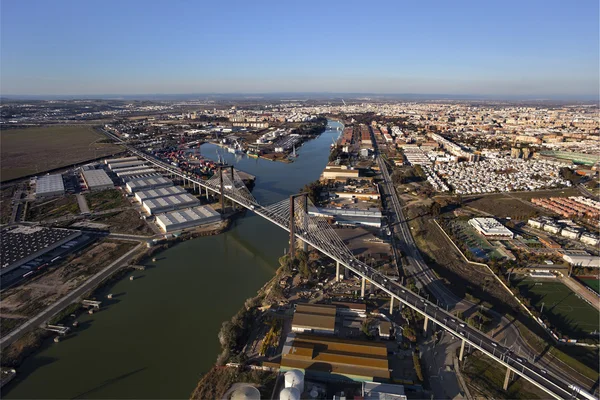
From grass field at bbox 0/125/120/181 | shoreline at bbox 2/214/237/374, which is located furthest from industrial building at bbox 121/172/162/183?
shoreline at bbox 2/214/237/374

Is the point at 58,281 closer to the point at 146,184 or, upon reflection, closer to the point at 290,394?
the point at 290,394

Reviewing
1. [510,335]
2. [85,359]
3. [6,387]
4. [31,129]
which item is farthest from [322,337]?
[31,129]

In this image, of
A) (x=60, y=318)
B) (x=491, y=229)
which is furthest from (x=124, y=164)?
(x=491, y=229)

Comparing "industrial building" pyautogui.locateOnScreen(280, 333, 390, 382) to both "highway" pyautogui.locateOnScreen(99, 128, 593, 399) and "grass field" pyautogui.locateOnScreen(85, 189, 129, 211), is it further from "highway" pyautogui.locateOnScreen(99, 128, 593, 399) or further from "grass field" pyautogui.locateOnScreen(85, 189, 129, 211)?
"grass field" pyautogui.locateOnScreen(85, 189, 129, 211)

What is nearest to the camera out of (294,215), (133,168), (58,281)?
(58,281)

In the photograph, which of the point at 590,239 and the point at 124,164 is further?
the point at 124,164

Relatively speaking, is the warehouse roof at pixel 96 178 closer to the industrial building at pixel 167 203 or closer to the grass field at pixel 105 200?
the grass field at pixel 105 200
